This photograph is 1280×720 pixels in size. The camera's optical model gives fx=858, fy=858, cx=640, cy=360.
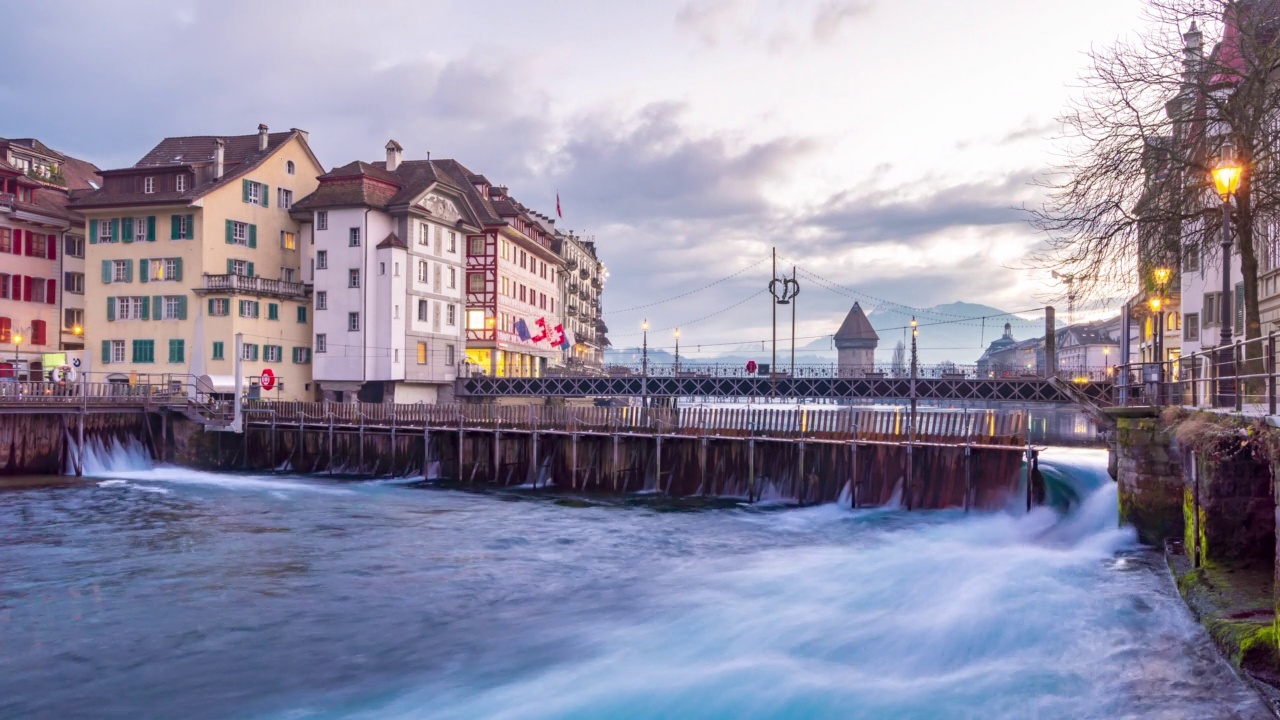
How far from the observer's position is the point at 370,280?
6156cm

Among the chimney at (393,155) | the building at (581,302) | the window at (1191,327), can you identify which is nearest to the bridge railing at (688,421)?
the window at (1191,327)

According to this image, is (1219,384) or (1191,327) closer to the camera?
(1219,384)

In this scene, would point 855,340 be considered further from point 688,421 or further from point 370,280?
point 688,421

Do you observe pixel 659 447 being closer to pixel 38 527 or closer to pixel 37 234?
A: pixel 38 527

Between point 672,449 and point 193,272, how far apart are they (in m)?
39.2

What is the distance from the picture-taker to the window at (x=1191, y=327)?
156ft

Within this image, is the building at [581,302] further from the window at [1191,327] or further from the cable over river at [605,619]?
the cable over river at [605,619]

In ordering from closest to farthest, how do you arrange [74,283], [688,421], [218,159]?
[688,421] → [218,159] → [74,283]

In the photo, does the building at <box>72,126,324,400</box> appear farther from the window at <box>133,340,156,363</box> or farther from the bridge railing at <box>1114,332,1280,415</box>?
the bridge railing at <box>1114,332,1280,415</box>

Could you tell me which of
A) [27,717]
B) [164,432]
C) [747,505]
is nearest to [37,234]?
[164,432]

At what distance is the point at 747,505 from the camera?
3366 centimetres

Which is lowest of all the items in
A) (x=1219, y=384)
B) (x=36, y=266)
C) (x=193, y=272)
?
(x=1219, y=384)

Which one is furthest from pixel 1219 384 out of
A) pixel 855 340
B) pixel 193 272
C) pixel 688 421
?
pixel 855 340

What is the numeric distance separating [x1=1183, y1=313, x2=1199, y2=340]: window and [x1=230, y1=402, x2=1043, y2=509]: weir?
2178 centimetres
